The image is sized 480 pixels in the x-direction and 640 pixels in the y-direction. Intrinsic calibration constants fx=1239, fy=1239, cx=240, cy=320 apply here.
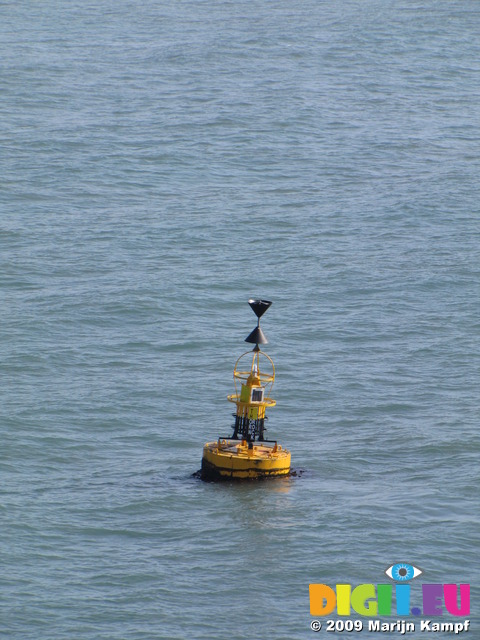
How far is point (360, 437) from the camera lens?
4056 cm

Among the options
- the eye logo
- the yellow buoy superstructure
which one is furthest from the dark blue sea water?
the yellow buoy superstructure

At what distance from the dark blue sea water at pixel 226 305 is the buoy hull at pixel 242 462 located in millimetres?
499

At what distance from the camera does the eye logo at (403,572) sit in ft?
102

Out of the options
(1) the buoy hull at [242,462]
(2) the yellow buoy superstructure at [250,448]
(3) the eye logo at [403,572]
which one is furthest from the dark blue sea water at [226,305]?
(2) the yellow buoy superstructure at [250,448]

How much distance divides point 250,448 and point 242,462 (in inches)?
29.3

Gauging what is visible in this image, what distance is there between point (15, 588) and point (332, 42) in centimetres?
7542

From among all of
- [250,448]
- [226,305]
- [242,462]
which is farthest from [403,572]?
[226,305]

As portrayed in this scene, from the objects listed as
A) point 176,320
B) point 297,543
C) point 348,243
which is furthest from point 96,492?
point 348,243

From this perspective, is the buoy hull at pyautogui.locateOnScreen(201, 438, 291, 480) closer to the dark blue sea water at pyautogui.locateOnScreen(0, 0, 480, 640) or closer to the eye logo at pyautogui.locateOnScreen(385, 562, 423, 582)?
the dark blue sea water at pyautogui.locateOnScreen(0, 0, 480, 640)

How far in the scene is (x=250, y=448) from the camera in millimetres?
35594

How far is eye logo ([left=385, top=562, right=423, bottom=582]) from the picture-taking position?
31.2 m

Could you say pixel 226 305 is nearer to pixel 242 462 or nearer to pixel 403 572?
pixel 242 462

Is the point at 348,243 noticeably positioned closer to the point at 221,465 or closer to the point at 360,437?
the point at 360,437

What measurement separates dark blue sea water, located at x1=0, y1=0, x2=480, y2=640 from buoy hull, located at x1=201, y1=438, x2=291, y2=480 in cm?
50
